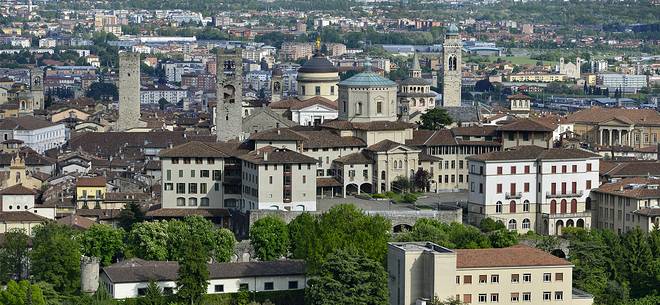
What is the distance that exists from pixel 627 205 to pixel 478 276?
1107 centimetres

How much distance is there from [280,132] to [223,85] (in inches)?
315

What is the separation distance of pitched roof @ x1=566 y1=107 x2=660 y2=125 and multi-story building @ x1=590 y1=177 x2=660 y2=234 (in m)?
18.5

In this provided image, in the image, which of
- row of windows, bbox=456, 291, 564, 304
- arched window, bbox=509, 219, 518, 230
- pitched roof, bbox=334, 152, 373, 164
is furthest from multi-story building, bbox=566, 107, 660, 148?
row of windows, bbox=456, 291, 564, 304

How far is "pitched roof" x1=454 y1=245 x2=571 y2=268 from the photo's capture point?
4391 cm

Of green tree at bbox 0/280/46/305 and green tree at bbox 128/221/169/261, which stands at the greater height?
green tree at bbox 128/221/169/261

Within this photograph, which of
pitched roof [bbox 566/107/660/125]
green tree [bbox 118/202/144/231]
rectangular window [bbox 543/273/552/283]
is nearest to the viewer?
rectangular window [bbox 543/273/552/283]

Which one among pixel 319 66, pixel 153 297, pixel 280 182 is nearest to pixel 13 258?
pixel 153 297

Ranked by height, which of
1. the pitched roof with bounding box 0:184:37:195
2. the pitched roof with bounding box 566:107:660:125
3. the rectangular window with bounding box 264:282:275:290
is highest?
the pitched roof with bounding box 566:107:660:125

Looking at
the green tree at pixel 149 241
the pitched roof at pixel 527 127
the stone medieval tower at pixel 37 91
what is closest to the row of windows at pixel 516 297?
the green tree at pixel 149 241

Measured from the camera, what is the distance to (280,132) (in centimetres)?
5747

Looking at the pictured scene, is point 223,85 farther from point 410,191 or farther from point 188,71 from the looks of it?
point 188,71

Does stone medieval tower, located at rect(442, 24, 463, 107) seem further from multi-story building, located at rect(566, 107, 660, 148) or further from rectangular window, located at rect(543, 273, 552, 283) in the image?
rectangular window, located at rect(543, 273, 552, 283)

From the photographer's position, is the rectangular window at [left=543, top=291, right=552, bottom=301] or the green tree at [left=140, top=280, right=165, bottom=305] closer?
the rectangular window at [left=543, top=291, right=552, bottom=301]

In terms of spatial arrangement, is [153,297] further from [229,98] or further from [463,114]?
[463,114]
